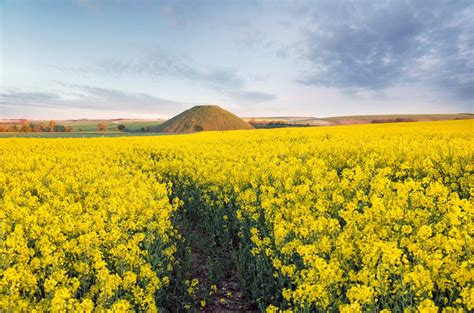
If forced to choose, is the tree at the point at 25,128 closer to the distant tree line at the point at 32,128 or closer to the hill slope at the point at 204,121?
the distant tree line at the point at 32,128

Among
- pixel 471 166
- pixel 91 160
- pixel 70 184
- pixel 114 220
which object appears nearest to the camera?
pixel 114 220

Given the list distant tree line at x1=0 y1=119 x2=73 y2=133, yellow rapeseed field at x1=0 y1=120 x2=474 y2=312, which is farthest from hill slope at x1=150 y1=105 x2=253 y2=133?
yellow rapeseed field at x1=0 y1=120 x2=474 y2=312

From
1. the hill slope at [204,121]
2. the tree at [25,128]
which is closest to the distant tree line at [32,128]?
the tree at [25,128]

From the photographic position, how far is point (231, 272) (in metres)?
7.39

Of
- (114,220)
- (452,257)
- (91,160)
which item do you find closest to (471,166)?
(452,257)

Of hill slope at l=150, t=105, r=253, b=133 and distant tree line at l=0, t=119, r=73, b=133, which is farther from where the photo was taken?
hill slope at l=150, t=105, r=253, b=133

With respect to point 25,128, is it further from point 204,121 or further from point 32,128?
point 204,121

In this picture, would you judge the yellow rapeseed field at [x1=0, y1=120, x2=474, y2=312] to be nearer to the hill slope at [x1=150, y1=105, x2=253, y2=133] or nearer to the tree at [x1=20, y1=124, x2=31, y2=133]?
the tree at [x1=20, y1=124, x2=31, y2=133]

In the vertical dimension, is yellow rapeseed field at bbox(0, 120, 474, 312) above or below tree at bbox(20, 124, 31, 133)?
below

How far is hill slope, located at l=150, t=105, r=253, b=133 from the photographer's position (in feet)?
509

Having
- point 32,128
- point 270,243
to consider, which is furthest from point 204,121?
point 270,243

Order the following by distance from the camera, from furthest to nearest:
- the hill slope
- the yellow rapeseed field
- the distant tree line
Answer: the hill slope < the distant tree line < the yellow rapeseed field

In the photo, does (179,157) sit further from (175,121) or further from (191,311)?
(175,121)

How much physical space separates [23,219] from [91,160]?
378 inches
